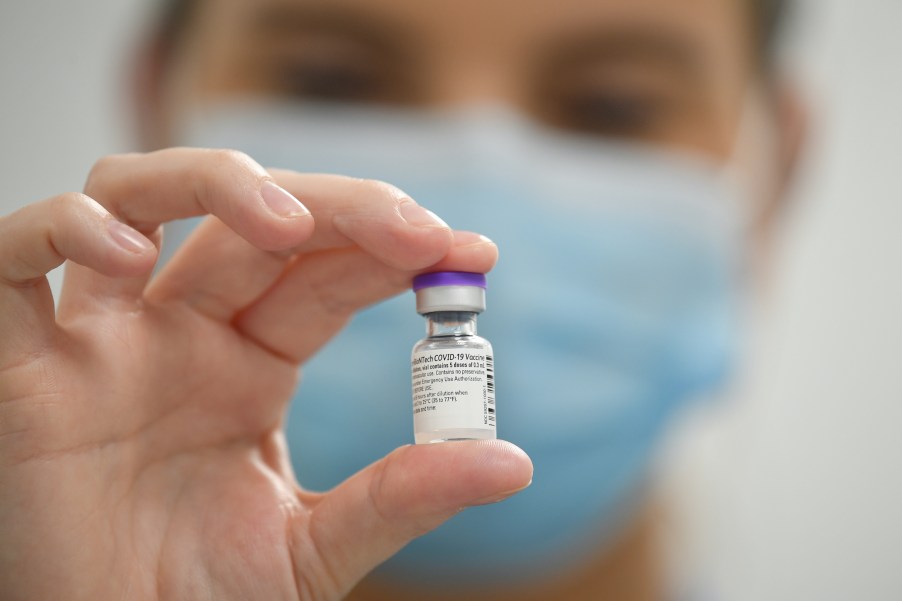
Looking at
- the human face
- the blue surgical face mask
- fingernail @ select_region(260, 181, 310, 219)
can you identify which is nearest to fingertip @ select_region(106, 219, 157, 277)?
fingernail @ select_region(260, 181, 310, 219)

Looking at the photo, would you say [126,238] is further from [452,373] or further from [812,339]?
[812,339]

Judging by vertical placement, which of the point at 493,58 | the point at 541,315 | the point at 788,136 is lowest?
the point at 541,315

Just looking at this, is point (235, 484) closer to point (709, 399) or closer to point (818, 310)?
point (709, 399)

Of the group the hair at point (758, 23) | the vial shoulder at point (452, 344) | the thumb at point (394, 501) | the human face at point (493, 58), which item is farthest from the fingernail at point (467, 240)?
the hair at point (758, 23)

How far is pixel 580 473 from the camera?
150 centimetres

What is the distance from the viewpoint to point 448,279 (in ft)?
2.65

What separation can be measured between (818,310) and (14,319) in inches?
70.6

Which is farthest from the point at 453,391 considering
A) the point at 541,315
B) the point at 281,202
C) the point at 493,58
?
the point at 493,58

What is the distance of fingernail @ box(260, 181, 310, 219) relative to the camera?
74 cm

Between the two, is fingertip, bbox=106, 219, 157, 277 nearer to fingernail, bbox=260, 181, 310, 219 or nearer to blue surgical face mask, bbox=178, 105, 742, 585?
fingernail, bbox=260, 181, 310, 219

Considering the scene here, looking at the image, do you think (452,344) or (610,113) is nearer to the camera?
(452,344)

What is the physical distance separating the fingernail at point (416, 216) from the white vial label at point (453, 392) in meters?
0.14

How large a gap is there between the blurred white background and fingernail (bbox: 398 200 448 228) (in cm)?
115

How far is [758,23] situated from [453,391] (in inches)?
57.2
